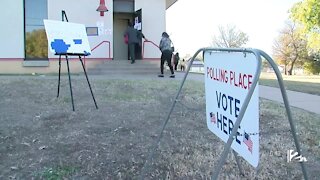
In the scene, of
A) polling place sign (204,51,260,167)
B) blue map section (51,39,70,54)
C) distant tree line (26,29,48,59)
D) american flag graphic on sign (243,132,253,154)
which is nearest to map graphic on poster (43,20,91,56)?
blue map section (51,39,70,54)

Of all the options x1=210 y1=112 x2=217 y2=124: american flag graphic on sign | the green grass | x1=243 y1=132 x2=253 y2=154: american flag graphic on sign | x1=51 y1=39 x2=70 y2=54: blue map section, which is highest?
x1=51 y1=39 x2=70 y2=54: blue map section

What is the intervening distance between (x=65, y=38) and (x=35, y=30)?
37.1ft

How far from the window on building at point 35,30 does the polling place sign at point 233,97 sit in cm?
1550

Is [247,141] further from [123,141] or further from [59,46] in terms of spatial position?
[59,46]

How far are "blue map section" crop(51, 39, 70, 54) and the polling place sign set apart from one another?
4205 mm

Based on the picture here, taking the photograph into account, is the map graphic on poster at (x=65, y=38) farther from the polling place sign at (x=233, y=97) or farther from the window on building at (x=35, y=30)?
the window on building at (x=35, y=30)

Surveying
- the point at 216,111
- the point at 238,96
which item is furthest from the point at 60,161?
the point at 238,96

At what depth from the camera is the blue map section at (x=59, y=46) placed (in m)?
7.09

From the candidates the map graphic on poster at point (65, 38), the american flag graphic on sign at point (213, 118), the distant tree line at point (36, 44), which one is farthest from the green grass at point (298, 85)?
the distant tree line at point (36, 44)

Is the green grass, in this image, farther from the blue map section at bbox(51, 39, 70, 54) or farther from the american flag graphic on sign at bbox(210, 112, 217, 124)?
the american flag graphic on sign at bbox(210, 112, 217, 124)

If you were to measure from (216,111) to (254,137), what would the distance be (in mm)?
764

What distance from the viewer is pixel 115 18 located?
2175 cm

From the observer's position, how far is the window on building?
693 inches

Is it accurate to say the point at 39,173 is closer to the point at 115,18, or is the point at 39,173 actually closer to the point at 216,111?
the point at 216,111
